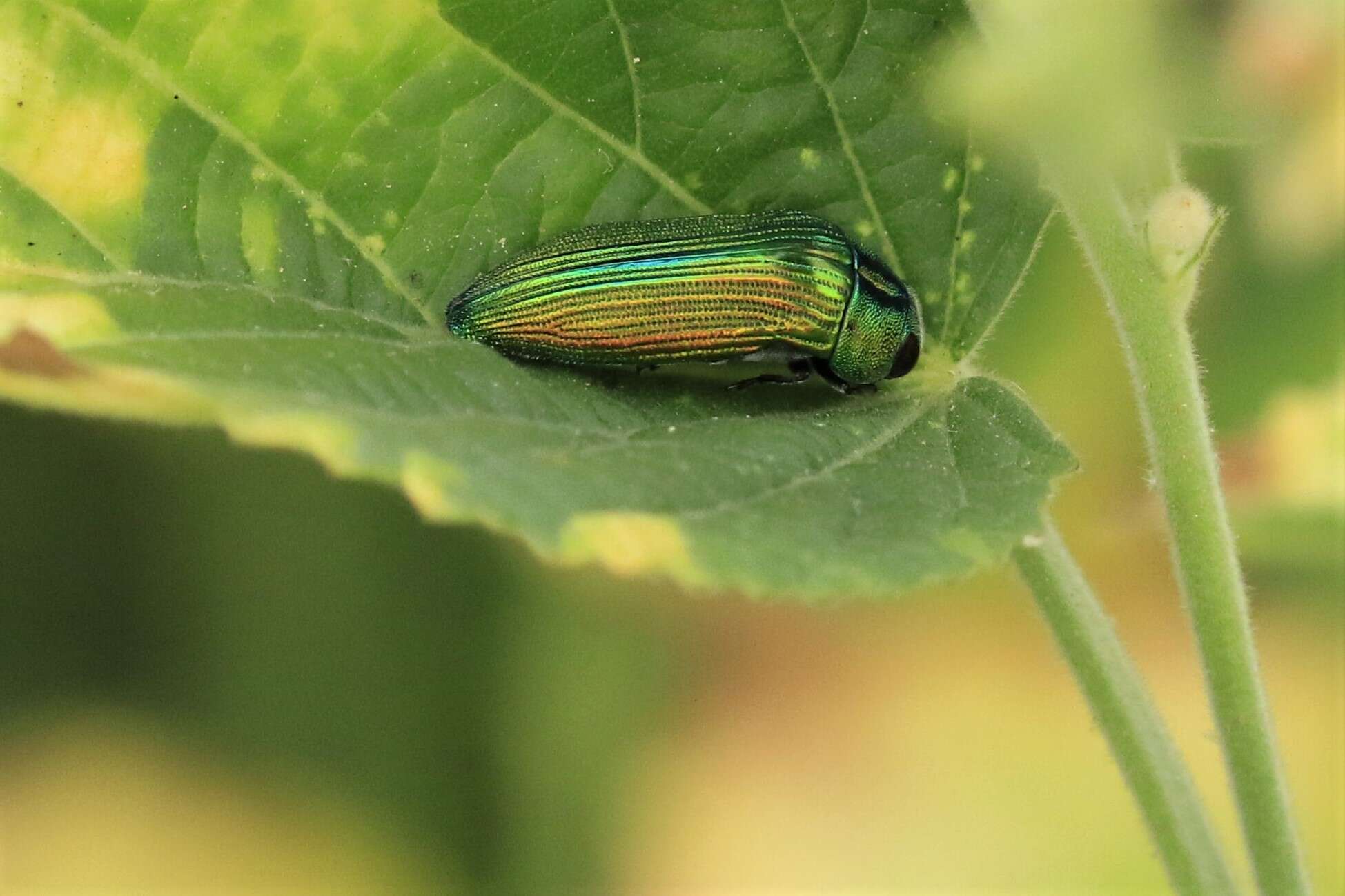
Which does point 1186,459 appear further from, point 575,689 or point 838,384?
point 575,689

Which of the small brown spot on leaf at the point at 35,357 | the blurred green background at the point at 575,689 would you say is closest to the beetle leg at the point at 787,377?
the small brown spot on leaf at the point at 35,357

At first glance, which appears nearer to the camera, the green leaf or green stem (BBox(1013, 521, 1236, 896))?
the green leaf

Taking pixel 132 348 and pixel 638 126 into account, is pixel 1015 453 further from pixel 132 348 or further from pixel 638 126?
pixel 132 348

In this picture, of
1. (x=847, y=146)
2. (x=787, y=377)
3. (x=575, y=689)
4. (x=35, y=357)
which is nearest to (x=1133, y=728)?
(x=787, y=377)

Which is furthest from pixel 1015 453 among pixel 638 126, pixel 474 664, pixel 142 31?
pixel 474 664

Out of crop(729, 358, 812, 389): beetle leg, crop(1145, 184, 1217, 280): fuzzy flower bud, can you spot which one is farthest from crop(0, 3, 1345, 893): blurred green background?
crop(1145, 184, 1217, 280): fuzzy flower bud

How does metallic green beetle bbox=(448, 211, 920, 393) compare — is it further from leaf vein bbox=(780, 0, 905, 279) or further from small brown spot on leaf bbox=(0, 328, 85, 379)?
small brown spot on leaf bbox=(0, 328, 85, 379)
